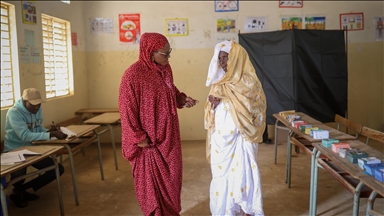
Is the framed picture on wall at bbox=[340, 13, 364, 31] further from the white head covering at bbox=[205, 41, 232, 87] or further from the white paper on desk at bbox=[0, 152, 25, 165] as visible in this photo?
Result: the white paper on desk at bbox=[0, 152, 25, 165]

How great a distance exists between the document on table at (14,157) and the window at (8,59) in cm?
136

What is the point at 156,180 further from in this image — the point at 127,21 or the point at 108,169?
the point at 127,21

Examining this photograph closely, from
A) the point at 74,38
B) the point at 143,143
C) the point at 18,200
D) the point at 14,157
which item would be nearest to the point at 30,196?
the point at 18,200

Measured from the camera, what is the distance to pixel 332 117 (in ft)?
18.1

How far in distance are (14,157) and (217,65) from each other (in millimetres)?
1681

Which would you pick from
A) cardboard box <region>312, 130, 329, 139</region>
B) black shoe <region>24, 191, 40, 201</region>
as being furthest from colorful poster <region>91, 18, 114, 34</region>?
cardboard box <region>312, 130, 329, 139</region>

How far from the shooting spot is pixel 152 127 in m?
2.53

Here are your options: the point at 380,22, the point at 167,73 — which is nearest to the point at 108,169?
the point at 167,73

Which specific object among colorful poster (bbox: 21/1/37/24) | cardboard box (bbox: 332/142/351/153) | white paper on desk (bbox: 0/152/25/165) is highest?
colorful poster (bbox: 21/1/37/24)

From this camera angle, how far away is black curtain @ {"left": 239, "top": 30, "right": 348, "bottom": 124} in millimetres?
5344

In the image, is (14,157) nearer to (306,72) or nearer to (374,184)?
(374,184)

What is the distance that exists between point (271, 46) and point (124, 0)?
265 centimetres

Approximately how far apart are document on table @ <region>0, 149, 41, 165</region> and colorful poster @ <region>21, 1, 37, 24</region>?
2.09m

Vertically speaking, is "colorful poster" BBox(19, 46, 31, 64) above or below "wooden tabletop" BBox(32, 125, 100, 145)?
above
